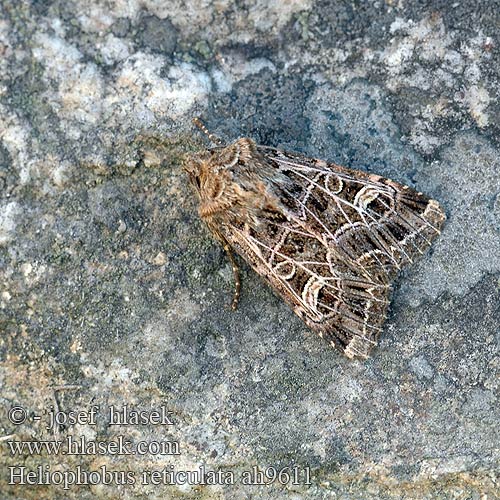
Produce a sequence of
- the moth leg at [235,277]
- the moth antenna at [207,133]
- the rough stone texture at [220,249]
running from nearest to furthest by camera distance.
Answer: the rough stone texture at [220,249] → the moth leg at [235,277] → the moth antenna at [207,133]

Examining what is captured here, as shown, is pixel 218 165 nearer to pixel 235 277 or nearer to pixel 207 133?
pixel 207 133

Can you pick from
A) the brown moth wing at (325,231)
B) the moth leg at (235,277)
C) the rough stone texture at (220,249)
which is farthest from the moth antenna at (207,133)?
the moth leg at (235,277)

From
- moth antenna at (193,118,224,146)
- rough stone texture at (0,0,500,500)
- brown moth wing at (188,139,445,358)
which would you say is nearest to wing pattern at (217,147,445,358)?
brown moth wing at (188,139,445,358)

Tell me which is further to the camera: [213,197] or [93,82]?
[93,82]

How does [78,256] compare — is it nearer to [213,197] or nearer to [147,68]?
[213,197]

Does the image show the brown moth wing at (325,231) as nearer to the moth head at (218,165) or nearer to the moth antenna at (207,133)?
the moth head at (218,165)

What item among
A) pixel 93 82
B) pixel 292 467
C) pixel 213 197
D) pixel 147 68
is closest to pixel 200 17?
pixel 147 68

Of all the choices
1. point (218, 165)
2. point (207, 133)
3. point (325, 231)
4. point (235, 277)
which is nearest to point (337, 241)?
point (325, 231)

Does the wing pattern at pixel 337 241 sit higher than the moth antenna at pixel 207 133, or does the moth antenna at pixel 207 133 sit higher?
the moth antenna at pixel 207 133
